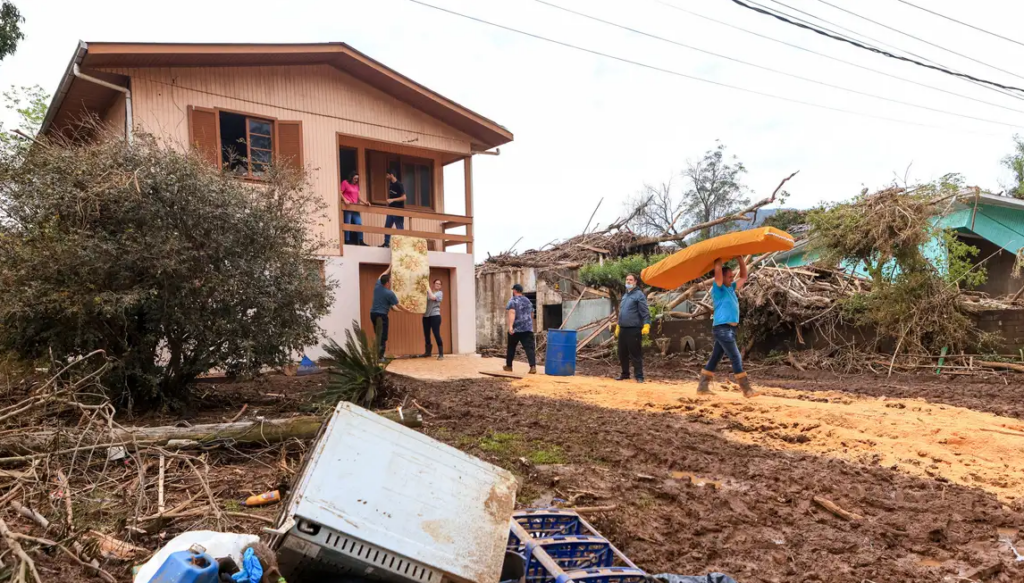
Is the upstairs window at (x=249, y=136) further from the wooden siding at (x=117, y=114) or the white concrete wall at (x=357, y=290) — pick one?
the white concrete wall at (x=357, y=290)

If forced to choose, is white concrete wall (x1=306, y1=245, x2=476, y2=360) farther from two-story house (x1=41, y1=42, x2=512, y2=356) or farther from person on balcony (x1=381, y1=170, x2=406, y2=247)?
person on balcony (x1=381, y1=170, x2=406, y2=247)

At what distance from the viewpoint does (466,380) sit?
36.2 feet

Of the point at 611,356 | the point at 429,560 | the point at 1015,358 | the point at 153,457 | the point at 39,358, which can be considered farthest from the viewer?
the point at 611,356

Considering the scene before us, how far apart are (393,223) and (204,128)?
14.5ft

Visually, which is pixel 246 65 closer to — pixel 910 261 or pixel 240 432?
pixel 240 432

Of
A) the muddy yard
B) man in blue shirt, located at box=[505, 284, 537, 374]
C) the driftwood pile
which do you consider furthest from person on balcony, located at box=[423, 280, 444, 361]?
the driftwood pile

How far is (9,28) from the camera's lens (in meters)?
14.1

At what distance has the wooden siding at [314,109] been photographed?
39.4 ft

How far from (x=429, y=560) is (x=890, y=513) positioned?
3.08 metres

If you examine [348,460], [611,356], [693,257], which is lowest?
[611,356]

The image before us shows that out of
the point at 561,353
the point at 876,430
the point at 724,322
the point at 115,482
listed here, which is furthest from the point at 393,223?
the point at 876,430

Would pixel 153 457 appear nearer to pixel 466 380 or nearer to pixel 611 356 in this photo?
pixel 466 380

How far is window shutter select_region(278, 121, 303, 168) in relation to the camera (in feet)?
43.0

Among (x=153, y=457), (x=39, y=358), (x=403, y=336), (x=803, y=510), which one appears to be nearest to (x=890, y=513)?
(x=803, y=510)
